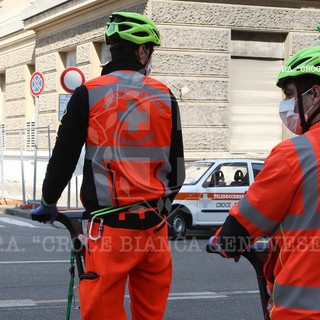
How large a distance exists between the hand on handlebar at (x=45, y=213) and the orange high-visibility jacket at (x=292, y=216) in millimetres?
1296

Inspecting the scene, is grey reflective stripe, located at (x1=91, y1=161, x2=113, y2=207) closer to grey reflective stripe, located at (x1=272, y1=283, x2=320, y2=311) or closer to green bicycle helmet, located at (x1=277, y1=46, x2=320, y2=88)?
green bicycle helmet, located at (x1=277, y1=46, x2=320, y2=88)

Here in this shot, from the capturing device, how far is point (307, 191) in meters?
2.83

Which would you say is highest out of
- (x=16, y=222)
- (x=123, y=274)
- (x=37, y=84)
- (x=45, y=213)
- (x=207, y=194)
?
(x=45, y=213)

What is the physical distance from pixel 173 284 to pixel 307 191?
6675mm

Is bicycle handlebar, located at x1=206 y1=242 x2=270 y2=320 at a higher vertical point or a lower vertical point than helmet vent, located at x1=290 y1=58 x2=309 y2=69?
lower

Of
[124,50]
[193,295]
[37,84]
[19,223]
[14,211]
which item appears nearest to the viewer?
[124,50]

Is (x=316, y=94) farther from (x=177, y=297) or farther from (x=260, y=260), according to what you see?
(x=177, y=297)

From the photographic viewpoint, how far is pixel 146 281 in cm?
385

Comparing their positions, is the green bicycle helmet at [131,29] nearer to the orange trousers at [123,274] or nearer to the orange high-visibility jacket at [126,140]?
the orange high-visibility jacket at [126,140]

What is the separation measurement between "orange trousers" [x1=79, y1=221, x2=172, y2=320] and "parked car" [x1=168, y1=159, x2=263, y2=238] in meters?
10.7

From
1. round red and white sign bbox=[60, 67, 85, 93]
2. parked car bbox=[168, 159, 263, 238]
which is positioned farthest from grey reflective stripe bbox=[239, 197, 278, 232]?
round red and white sign bbox=[60, 67, 85, 93]

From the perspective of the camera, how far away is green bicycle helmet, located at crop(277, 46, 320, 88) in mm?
3008


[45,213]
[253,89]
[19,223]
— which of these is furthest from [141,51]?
[253,89]

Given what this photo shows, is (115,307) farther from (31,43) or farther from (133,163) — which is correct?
(31,43)
